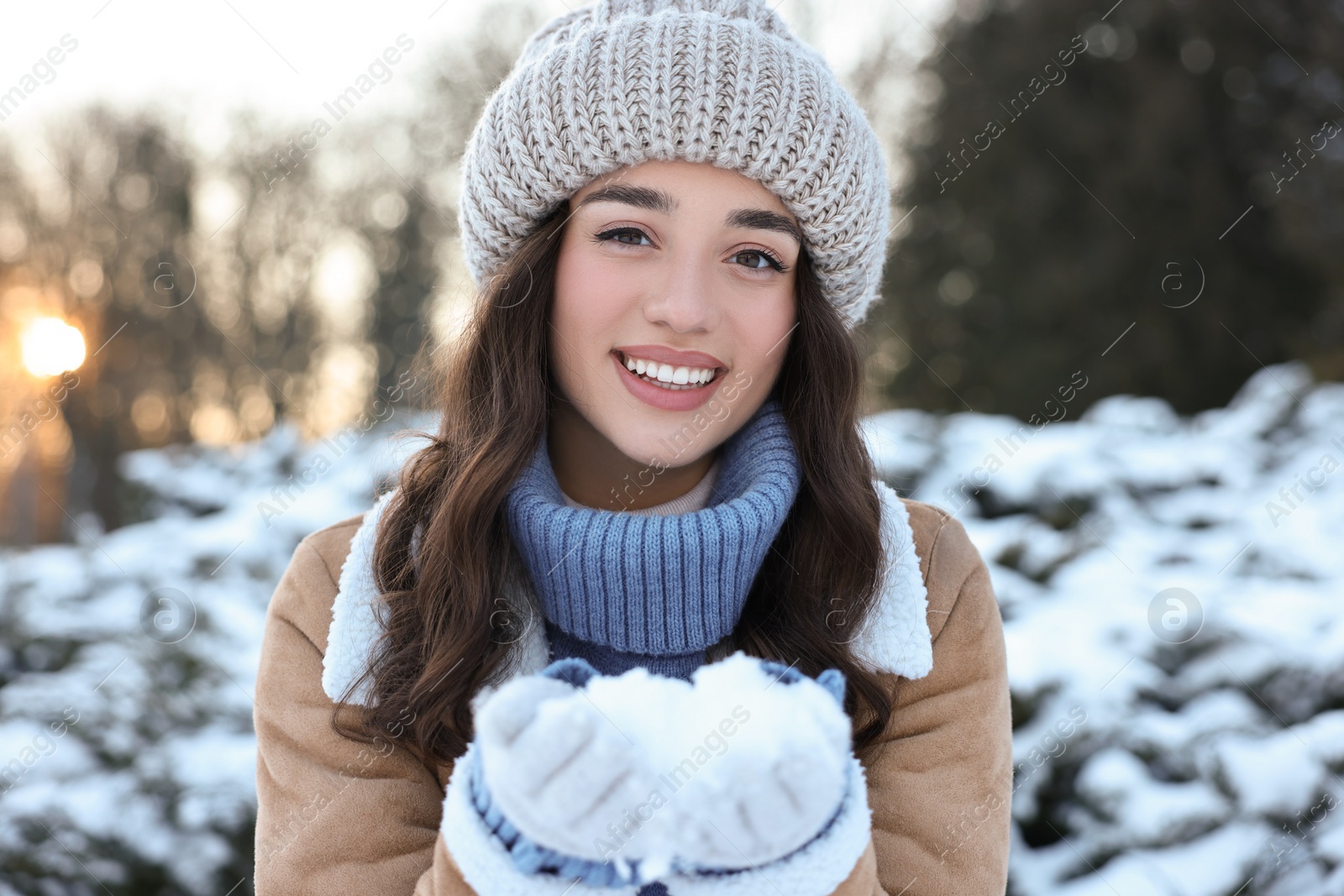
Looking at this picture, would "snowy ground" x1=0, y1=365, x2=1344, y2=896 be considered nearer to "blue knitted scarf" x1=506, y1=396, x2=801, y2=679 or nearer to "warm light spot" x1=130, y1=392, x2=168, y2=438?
"blue knitted scarf" x1=506, y1=396, x2=801, y2=679

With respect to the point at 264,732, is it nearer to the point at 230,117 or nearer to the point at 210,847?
the point at 210,847

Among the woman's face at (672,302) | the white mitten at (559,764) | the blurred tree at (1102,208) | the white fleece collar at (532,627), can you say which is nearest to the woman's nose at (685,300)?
the woman's face at (672,302)

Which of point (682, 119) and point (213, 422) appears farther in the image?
point (213, 422)

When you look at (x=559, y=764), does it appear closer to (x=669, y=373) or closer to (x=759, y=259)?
(x=669, y=373)

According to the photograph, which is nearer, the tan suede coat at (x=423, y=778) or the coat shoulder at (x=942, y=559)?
the tan suede coat at (x=423, y=778)

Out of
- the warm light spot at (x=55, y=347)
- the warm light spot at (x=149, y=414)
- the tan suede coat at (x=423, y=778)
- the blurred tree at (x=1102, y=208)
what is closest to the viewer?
the tan suede coat at (x=423, y=778)

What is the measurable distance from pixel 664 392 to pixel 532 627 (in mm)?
449

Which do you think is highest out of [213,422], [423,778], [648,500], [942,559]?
[942,559]

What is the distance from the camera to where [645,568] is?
1.61m

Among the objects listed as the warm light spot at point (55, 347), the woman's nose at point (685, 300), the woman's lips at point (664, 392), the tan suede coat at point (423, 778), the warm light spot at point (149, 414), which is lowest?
the warm light spot at point (149, 414)

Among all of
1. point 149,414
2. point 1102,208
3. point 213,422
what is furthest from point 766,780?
point 149,414

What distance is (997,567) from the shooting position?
3492mm

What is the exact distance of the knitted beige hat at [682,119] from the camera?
1.69 metres

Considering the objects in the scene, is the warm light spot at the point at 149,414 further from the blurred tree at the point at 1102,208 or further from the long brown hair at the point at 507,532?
the long brown hair at the point at 507,532
